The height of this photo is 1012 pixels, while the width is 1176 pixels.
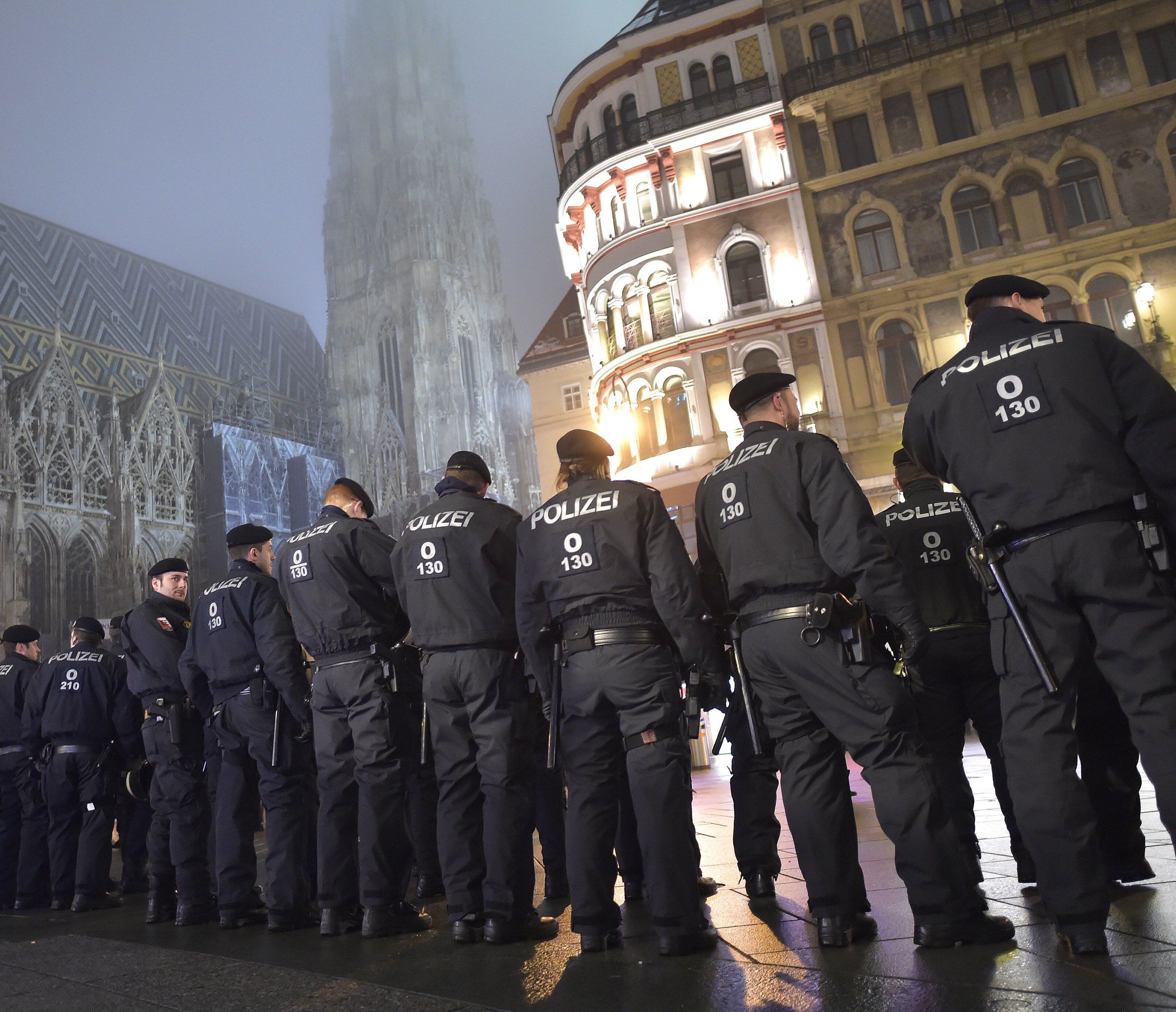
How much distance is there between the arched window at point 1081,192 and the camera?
18594mm

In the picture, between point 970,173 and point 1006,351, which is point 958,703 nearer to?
point 1006,351

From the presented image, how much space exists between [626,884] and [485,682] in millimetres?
1515

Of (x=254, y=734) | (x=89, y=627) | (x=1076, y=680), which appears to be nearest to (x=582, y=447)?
(x=1076, y=680)

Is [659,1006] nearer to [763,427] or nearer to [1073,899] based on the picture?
[1073,899]

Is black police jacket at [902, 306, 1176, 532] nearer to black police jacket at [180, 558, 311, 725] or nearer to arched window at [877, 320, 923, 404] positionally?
black police jacket at [180, 558, 311, 725]

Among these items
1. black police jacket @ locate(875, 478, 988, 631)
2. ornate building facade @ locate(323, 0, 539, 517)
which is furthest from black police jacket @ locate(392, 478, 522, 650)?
ornate building facade @ locate(323, 0, 539, 517)

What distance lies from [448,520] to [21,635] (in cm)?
556

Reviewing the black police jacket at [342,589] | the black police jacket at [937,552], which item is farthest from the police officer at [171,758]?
the black police jacket at [937,552]

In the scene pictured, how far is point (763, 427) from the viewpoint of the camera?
13.3 ft

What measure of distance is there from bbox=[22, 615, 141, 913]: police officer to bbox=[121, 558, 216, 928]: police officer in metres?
0.88

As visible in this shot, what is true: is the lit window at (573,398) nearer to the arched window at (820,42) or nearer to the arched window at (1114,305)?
the arched window at (820,42)

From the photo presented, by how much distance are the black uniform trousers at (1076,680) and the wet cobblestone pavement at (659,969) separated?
0.31 metres

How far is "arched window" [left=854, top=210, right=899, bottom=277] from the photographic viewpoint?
19.8m

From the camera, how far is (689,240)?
70.2 ft
